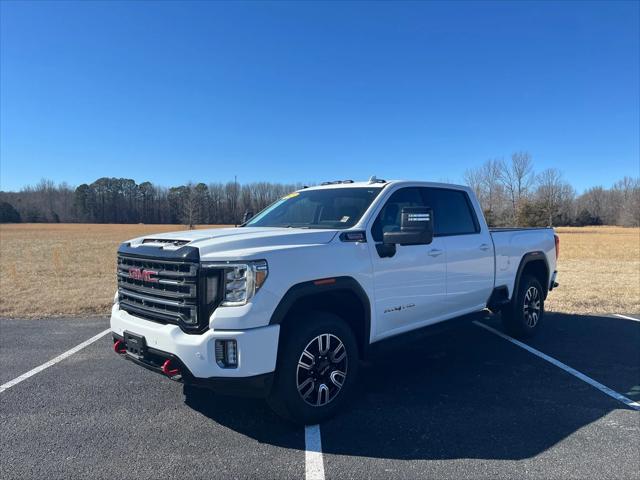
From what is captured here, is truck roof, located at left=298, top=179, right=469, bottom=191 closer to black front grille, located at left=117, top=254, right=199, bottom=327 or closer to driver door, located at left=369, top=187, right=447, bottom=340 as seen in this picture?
driver door, located at left=369, top=187, right=447, bottom=340

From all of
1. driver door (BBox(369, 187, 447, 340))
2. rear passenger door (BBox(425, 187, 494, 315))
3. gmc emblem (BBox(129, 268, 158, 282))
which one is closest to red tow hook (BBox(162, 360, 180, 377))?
gmc emblem (BBox(129, 268, 158, 282))

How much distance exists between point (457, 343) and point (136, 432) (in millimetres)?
4226

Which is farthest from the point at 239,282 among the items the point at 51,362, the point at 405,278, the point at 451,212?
the point at 51,362

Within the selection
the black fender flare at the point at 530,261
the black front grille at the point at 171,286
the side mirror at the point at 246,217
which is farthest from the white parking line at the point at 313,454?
the black fender flare at the point at 530,261

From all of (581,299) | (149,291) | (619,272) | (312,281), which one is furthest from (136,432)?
(619,272)

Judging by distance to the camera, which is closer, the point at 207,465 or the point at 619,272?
the point at 207,465

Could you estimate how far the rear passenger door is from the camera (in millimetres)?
4891

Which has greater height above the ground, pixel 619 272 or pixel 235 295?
pixel 235 295

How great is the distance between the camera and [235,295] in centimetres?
315

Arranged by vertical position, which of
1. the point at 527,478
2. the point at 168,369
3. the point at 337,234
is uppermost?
the point at 337,234

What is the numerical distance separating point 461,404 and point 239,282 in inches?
94.3

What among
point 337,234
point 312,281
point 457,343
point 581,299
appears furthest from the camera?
point 581,299

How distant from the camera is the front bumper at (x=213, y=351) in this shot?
120 inches

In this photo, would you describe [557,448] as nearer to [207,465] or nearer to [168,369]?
[207,465]
